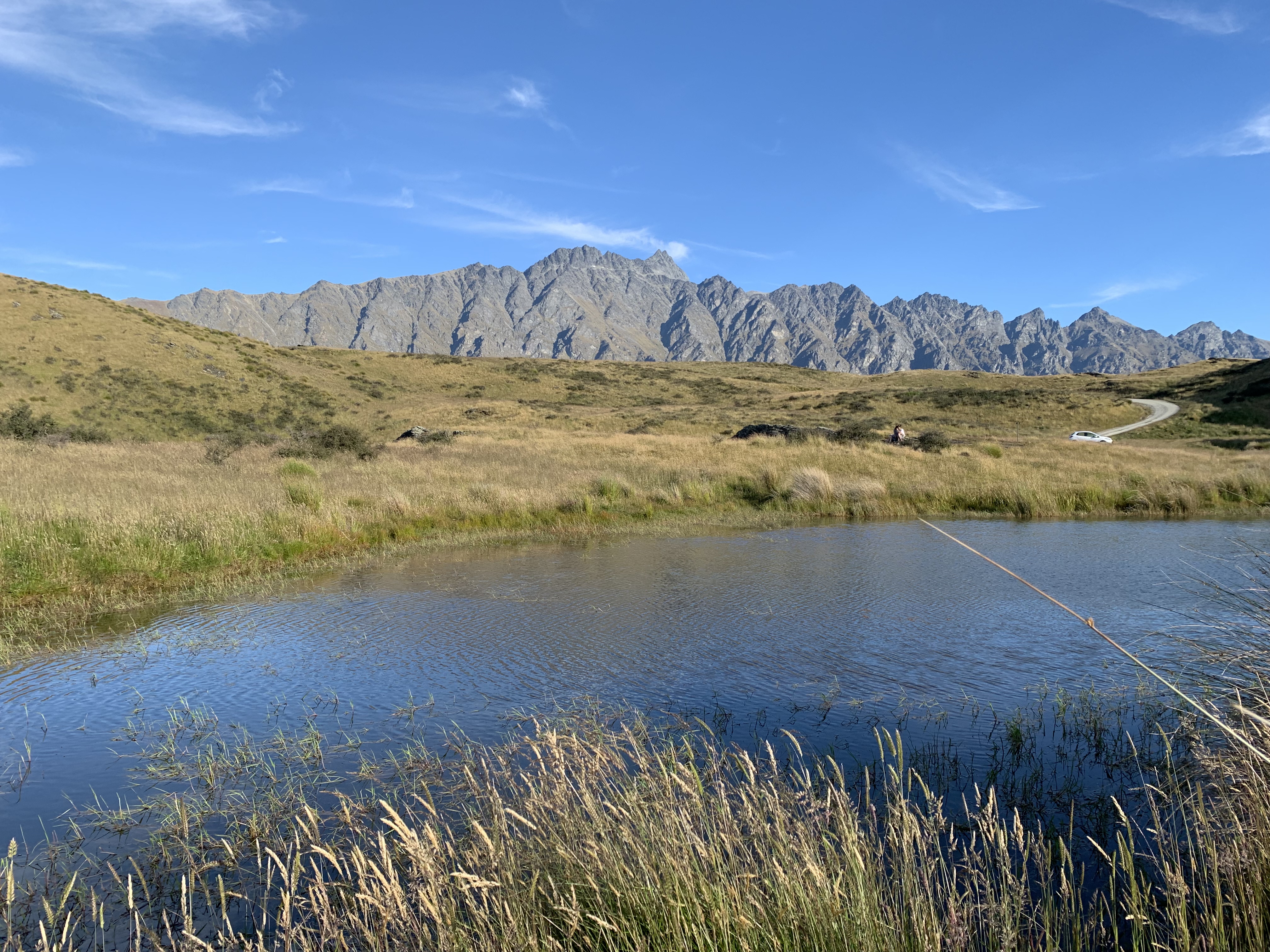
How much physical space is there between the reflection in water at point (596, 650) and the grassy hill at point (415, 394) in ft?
107

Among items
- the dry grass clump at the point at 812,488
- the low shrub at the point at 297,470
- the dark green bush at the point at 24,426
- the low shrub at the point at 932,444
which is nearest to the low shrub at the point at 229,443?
the low shrub at the point at 297,470

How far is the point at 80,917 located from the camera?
4.25m

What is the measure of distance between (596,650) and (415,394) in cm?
7500

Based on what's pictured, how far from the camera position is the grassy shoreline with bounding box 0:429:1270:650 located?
1255cm

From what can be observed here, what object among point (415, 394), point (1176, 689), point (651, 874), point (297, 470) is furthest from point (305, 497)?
point (415, 394)

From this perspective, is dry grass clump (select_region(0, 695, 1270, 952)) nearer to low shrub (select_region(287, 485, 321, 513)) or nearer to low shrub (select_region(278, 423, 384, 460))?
low shrub (select_region(287, 485, 321, 513))

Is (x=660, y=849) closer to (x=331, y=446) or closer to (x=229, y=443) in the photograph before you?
(x=331, y=446)

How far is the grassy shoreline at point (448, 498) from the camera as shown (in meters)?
12.6

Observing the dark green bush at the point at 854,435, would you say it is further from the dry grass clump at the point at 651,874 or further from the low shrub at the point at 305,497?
the dry grass clump at the point at 651,874

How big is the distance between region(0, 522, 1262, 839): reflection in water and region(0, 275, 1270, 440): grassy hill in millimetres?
32725

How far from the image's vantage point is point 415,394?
80250 mm

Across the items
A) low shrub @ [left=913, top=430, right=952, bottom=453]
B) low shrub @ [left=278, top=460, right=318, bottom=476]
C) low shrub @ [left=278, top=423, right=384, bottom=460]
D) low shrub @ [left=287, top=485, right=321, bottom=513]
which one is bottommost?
low shrub @ [left=287, top=485, right=321, bottom=513]

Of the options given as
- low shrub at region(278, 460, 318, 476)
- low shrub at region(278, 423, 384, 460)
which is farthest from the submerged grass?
low shrub at region(278, 423, 384, 460)

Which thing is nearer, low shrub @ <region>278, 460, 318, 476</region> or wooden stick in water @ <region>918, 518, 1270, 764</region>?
wooden stick in water @ <region>918, 518, 1270, 764</region>
